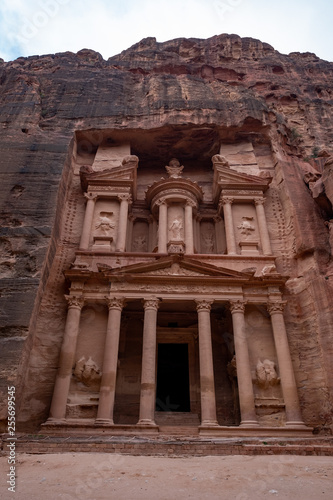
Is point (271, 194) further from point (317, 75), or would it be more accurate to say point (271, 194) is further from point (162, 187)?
point (317, 75)

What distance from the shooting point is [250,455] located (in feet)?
26.2

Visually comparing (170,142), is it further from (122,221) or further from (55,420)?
(55,420)

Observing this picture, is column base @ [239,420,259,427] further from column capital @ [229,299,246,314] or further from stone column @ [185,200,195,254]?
stone column @ [185,200,195,254]

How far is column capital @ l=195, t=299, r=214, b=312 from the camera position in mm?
13633

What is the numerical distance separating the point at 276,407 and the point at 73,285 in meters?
8.59

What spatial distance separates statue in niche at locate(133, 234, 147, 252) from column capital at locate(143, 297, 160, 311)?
4.76 m

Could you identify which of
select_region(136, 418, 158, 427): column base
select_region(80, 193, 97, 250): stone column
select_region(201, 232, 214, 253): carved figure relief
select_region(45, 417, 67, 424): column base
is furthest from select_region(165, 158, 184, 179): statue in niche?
select_region(45, 417, 67, 424): column base

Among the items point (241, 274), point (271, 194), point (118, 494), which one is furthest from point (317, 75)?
point (118, 494)

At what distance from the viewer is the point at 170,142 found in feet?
65.9

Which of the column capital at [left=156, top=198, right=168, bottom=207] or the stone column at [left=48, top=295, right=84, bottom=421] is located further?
the column capital at [left=156, top=198, right=168, bottom=207]

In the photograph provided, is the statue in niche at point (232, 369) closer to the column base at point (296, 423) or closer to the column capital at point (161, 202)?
the column base at point (296, 423)

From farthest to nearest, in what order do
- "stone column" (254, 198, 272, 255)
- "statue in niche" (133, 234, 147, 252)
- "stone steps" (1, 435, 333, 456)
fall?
"statue in niche" (133, 234, 147, 252)
"stone column" (254, 198, 272, 255)
"stone steps" (1, 435, 333, 456)

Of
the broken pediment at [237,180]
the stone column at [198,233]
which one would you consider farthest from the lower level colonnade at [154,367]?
the broken pediment at [237,180]

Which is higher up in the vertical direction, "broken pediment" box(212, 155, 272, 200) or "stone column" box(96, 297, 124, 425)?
"broken pediment" box(212, 155, 272, 200)
